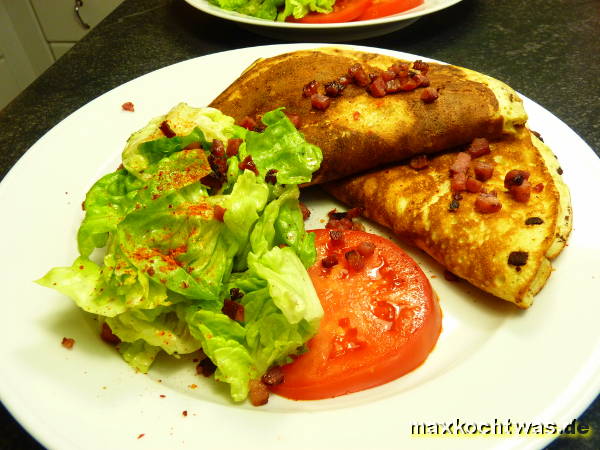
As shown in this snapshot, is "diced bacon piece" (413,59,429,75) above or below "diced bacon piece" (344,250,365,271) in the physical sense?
above

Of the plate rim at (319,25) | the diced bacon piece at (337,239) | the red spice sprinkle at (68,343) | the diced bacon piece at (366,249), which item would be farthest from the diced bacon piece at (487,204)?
the plate rim at (319,25)

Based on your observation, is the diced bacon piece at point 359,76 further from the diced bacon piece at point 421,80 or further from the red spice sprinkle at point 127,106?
the red spice sprinkle at point 127,106

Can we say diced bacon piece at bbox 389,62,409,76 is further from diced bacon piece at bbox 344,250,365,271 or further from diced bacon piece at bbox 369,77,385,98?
diced bacon piece at bbox 344,250,365,271

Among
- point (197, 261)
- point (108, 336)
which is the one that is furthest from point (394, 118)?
point (108, 336)

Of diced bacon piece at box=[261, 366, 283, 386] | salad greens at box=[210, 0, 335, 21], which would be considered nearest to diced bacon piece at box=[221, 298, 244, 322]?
diced bacon piece at box=[261, 366, 283, 386]

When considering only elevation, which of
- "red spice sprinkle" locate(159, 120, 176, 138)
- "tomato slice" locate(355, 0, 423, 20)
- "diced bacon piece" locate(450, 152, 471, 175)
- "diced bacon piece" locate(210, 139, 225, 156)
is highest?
"red spice sprinkle" locate(159, 120, 176, 138)

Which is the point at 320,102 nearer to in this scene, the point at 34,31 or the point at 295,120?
the point at 295,120
